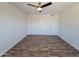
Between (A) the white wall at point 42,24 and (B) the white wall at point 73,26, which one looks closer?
(B) the white wall at point 73,26

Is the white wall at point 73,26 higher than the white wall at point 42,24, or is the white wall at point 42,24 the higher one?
the white wall at point 73,26

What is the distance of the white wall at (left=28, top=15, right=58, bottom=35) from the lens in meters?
11.2

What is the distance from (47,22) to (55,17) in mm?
913

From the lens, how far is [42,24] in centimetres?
1138

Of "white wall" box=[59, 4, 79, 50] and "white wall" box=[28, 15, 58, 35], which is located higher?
"white wall" box=[59, 4, 79, 50]

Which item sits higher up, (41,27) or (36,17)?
(36,17)

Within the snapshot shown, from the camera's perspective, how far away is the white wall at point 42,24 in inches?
443

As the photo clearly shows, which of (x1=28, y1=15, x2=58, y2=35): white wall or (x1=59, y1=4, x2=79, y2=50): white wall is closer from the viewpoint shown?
(x1=59, y1=4, x2=79, y2=50): white wall

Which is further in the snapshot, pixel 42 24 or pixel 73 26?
pixel 42 24

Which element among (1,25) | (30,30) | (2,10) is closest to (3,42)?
(1,25)

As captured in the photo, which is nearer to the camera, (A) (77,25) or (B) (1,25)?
(B) (1,25)

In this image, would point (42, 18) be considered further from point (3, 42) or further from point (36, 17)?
point (3, 42)

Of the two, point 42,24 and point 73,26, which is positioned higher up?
point 73,26

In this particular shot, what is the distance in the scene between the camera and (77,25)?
17.5ft
